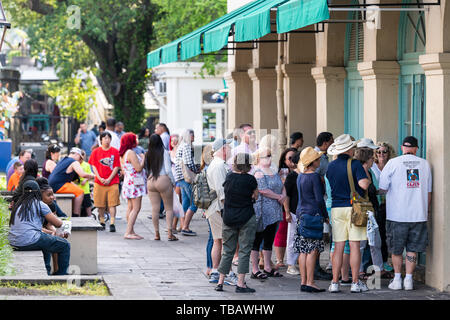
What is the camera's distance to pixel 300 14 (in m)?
9.32

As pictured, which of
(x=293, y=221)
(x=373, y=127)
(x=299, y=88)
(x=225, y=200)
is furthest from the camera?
(x=299, y=88)

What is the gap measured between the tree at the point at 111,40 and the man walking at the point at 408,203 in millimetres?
19202

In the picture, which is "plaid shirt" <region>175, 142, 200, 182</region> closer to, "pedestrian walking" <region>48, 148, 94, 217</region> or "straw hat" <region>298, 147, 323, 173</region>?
"pedestrian walking" <region>48, 148, 94, 217</region>

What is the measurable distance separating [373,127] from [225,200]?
10.3ft

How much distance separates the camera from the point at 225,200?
9922 mm

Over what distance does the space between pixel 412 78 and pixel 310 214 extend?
2840mm

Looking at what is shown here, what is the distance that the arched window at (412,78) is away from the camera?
11.5 metres

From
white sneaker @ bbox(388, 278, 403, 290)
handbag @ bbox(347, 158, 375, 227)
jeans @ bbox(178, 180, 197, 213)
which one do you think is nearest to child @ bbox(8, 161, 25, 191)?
jeans @ bbox(178, 180, 197, 213)

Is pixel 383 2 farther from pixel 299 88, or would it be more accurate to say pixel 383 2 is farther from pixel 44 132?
pixel 44 132

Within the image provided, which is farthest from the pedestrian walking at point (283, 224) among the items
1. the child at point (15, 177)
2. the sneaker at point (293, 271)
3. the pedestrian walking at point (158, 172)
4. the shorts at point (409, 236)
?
the child at point (15, 177)

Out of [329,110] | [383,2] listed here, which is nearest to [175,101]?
[329,110]

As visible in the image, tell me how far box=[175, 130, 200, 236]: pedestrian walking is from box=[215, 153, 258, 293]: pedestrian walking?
4.66 metres

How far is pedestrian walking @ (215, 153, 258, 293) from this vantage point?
981cm

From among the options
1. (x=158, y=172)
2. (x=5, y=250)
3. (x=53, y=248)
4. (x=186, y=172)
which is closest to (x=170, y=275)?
(x=53, y=248)
